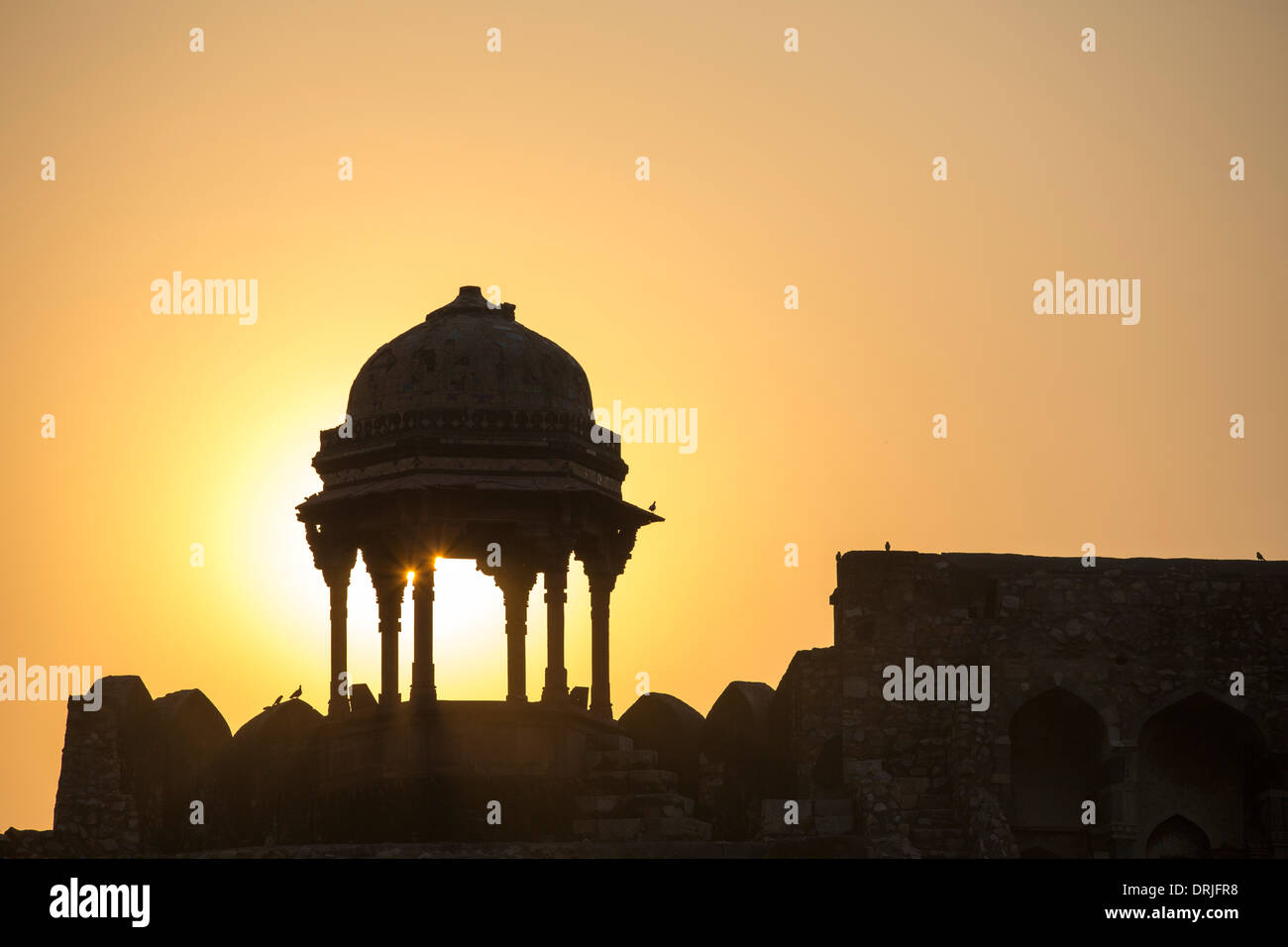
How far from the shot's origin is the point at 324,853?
122 ft

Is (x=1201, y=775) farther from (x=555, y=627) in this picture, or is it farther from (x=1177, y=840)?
(x=555, y=627)

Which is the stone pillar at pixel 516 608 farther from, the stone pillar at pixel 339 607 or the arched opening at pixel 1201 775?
the arched opening at pixel 1201 775

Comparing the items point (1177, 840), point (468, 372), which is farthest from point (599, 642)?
point (1177, 840)

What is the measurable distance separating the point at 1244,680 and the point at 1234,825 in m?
2.27

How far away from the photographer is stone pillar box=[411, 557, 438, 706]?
39.8m

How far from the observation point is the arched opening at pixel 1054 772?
40.8 metres

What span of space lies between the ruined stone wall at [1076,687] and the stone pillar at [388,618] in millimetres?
6438

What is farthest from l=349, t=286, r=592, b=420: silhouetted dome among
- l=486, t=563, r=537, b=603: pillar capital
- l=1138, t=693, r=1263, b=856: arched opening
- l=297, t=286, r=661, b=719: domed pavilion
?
l=1138, t=693, r=1263, b=856: arched opening

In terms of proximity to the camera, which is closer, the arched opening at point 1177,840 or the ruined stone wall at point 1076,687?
the ruined stone wall at point 1076,687

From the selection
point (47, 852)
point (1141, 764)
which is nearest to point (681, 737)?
point (1141, 764)

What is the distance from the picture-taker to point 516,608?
4247 cm

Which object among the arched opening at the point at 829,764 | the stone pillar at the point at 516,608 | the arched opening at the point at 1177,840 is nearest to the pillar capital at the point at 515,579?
the stone pillar at the point at 516,608
